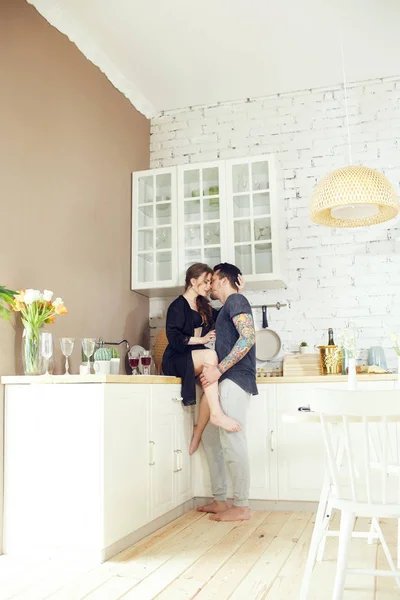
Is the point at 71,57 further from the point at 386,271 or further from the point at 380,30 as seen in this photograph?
the point at 386,271

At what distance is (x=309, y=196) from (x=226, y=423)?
6.65ft

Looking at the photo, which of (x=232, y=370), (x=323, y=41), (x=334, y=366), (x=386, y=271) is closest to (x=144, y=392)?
(x=232, y=370)

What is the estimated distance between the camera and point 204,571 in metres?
2.62

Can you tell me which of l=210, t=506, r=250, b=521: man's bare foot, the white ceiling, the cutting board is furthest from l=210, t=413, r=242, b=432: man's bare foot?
the white ceiling

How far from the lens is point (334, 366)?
430cm

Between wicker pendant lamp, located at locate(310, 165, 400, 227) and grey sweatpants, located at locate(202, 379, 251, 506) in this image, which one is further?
grey sweatpants, located at locate(202, 379, 251, 506)

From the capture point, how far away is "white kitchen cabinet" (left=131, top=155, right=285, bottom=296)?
4531mm

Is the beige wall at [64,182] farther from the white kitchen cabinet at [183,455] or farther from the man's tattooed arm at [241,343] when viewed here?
the man's tattooed arm at [241,343]

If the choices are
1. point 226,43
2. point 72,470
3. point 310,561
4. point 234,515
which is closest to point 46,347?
point 72,470

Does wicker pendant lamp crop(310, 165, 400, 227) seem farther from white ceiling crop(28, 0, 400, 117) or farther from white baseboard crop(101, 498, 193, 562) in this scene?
white baseboard crop(101, 498, 193, 562)

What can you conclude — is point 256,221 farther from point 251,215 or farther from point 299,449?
point 299,449

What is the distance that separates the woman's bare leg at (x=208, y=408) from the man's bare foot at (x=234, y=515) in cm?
47

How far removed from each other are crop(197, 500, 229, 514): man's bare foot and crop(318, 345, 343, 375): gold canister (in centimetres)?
115

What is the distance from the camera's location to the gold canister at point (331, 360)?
4.30 metres
